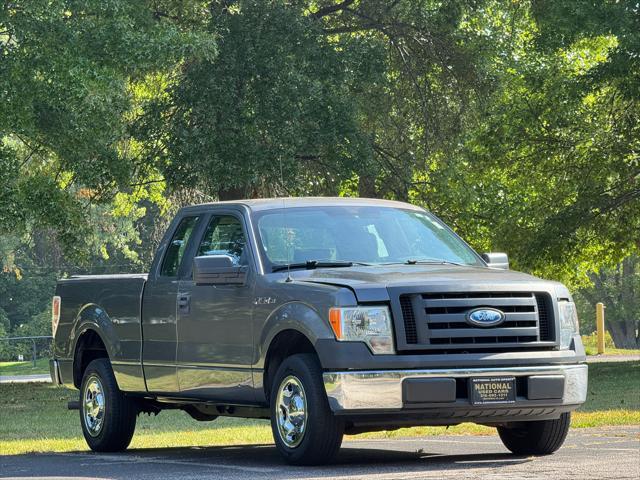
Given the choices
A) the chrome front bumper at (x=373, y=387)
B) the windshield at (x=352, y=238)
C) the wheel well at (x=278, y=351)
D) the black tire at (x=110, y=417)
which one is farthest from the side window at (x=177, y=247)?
the chrome front bumper at (x=373, y=387)

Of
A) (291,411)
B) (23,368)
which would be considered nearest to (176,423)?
(291,411)

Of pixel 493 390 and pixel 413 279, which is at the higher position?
pixel 413 279

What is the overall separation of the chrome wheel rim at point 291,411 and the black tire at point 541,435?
199cm

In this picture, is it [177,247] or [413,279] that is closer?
[413,279]

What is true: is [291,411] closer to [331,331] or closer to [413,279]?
[331,331]

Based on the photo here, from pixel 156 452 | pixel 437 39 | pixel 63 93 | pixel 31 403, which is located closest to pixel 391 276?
pixel 156 452

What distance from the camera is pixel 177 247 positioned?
12531mm

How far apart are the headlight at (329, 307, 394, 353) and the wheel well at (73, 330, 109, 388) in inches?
166

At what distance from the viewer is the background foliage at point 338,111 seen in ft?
79.4

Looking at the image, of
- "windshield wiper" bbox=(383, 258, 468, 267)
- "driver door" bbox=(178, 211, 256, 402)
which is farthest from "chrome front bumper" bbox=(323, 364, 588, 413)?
"windshield wiper" bbox=(383, 258, 468, 267)

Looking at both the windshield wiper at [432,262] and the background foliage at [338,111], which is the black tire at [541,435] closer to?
the windshield wiper at [432,262]

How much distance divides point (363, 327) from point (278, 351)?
3.67ft

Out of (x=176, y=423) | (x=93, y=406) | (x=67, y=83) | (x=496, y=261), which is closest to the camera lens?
(x=496, y=261)

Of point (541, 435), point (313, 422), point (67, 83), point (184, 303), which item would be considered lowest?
point (541, 435)
